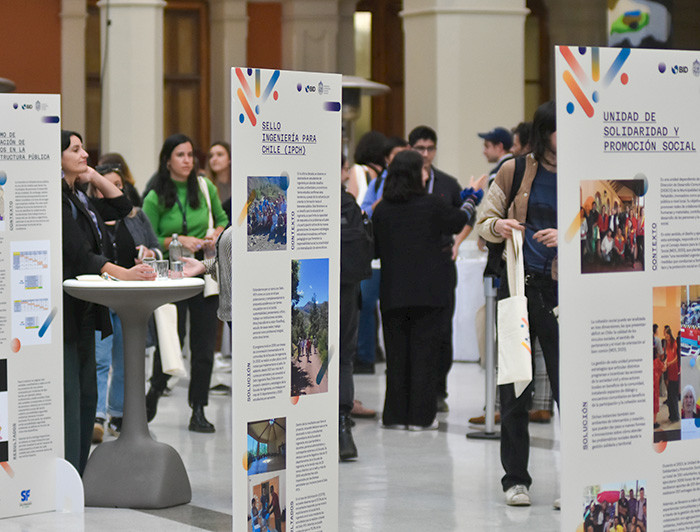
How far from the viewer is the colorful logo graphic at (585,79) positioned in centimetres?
383

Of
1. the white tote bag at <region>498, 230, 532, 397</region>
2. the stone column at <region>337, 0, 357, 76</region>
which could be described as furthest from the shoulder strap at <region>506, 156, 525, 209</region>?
the stone column at <region>337, 0, 357, 76</region>

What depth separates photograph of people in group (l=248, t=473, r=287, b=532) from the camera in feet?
14.2

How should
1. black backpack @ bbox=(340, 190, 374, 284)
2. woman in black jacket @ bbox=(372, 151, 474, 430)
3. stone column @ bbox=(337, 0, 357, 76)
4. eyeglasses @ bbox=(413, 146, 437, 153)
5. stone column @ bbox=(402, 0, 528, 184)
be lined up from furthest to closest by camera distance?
1. stone column @ bbox=(337, 0, 357, 76)
2. stone column @ bbox=(402, 0, 528, 184)
3. eyeglasses @ bbox=(413, 146, 437, 153)
4. woman in black jacket @ bbox=(372, 151, 474, 430)
5. black backpack @ bbox=(340, 190, 374, 284)

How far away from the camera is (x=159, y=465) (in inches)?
225

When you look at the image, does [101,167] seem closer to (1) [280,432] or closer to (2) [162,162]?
(2) [162,162]

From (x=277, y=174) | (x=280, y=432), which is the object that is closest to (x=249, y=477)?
(x=280, y=432)

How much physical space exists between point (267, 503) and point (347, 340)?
2649 mm

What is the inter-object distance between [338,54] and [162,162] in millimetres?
8860

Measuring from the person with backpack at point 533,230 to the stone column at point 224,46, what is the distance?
1102 cm

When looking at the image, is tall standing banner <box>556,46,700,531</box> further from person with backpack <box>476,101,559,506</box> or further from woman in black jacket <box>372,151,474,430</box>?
woman in black jacket <box>372,151,474,430</box>

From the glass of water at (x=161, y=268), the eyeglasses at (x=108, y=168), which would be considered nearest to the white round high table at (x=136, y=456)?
the glass of water at (x=161, y=268)

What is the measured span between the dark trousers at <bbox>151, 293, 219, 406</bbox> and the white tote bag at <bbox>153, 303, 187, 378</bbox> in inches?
12.5

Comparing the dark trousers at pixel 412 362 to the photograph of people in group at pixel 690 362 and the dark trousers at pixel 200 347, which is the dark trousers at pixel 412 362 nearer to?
the dark trousers at pixel 200 347

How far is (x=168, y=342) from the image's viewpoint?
22.9 feet
